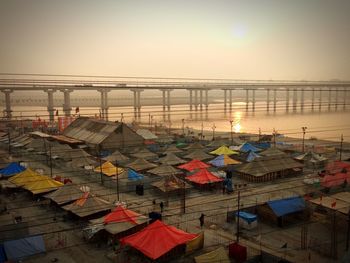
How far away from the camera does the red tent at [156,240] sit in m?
8.74

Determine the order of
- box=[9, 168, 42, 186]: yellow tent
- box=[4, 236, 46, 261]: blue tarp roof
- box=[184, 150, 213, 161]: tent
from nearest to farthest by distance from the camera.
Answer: box=[4, 236, 46, 261]: blue tarp roof → box=[9, 168, 42, 186]: yellow tent → box=[184, 150, 213, 161]: tent

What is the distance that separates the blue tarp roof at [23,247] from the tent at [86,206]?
2299 mm

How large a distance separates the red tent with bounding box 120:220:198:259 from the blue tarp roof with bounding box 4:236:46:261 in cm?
225

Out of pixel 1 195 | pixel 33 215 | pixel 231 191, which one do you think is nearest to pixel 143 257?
pixel 33 215

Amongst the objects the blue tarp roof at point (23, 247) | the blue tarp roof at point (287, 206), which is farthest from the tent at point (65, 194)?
the blue tarp roof at point (287, 206)

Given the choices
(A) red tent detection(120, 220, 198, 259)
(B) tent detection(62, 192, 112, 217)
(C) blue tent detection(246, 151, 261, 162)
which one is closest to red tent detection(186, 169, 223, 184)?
(B) tent detection(62, 192, 112, 217)

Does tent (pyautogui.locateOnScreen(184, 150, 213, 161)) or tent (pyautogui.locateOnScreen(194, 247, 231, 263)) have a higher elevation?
tent (pyautogui.locateOnScreen(184, 150, 213, 161))

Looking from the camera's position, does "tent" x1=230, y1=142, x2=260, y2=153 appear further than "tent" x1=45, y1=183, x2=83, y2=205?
Yes

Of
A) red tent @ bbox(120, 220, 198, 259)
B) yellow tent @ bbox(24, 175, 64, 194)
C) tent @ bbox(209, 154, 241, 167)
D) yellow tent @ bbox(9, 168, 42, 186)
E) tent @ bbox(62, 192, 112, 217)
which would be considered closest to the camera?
red tent @ bbox(120, 220, 198, 259)

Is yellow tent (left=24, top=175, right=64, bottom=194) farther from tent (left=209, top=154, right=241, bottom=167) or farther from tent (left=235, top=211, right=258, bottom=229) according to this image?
tent (left=209, top=154, right=241, bottom=167)

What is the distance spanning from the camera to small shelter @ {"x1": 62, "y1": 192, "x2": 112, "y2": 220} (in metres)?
11.8

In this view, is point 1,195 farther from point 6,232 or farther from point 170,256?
point 170,256

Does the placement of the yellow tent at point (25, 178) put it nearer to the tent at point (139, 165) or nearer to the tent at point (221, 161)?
the tent at point (139, 165)

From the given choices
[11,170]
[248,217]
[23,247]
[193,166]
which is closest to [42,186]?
[11,170]
